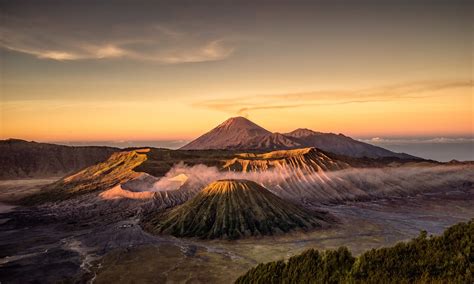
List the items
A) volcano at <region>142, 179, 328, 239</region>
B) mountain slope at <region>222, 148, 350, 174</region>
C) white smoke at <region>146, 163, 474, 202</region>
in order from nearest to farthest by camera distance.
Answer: volcano at <region>142, 179, 328, 239</region> → white smoke at <region>146, 163, 474, 202</region> → mountain slope at <region>222, 148, 350, 174</region>

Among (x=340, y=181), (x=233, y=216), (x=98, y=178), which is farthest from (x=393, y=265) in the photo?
(x=98, y=178)

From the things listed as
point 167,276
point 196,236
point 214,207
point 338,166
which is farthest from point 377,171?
point 167,276

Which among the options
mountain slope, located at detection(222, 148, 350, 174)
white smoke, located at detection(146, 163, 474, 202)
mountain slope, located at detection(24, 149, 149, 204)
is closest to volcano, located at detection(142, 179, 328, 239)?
white smoke, located at detection(146, 163, 474, 202)

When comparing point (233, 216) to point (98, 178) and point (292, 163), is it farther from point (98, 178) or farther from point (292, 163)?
point (98, 178)

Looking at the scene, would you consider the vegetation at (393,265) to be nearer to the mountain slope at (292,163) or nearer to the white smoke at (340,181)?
the white smoke at (340,181)

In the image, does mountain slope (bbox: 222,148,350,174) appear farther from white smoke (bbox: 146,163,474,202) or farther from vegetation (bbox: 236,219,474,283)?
vegetation (bbox: 236,219,474,283)
